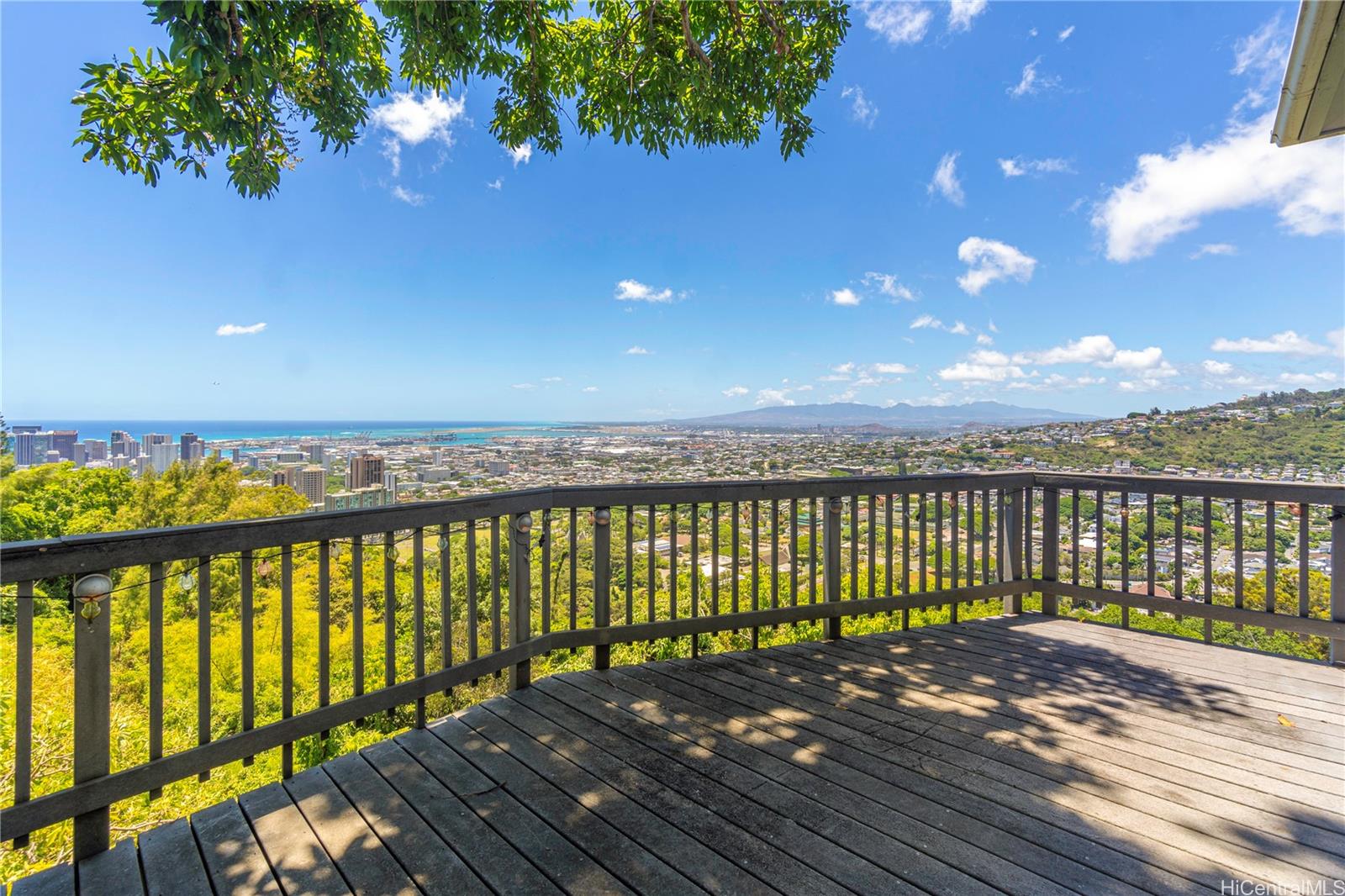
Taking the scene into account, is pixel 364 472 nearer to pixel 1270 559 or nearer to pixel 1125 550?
pixel 1125 550

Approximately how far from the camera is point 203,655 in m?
1.79

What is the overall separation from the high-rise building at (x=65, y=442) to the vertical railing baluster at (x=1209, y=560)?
15.8m

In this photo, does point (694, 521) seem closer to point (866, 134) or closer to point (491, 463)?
point (491, 463)

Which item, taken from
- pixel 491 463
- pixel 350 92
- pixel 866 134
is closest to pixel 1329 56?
pixel 350 92

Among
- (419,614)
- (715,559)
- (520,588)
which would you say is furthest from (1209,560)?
(419,614)

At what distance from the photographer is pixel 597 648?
2.97m

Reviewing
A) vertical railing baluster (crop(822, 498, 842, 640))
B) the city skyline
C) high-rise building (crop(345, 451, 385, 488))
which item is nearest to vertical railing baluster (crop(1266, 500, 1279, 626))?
the city skyline

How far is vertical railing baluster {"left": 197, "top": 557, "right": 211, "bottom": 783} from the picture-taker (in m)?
1.77

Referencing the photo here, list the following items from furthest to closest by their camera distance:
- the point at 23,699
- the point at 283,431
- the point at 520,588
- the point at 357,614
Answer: the point at 283,431, the point at 520,588, the point at 357,614, the point at 23,699

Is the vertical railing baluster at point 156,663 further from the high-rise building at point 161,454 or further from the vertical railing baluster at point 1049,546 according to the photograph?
the high-rise building at point 161,454

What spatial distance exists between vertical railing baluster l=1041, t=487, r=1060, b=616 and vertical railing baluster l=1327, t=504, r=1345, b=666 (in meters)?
1.31

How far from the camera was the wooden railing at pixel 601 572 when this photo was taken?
5.16ft

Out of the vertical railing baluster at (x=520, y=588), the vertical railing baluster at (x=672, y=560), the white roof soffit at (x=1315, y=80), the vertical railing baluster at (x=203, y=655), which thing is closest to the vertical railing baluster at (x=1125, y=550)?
the white roof soffit at (x=1315, y=80)

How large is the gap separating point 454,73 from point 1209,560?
5677 mm
